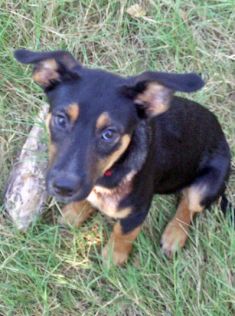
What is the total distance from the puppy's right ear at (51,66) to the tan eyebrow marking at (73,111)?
218 millimetres

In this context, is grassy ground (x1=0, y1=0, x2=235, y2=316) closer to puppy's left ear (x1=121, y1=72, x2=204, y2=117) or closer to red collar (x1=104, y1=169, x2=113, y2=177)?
red collar (x1=104, y1=169, x2=113, y2=177)

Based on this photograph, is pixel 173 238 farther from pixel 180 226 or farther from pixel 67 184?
pixel 67 184

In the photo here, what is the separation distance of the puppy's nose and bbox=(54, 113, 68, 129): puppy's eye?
0.28m

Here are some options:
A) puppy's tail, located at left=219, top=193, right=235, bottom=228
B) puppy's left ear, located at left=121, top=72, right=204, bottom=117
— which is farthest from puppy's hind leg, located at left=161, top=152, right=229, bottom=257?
puppy's left ear, located at left=121, top=72, right=204, bottom=117

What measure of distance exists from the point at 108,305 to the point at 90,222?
0.60 m

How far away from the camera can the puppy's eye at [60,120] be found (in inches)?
121

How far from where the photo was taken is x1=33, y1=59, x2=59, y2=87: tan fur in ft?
10.6

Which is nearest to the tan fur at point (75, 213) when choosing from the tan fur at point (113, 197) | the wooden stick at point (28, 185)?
the wooden stick at point (28, 185)

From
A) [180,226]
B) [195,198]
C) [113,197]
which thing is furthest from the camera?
[180,226]

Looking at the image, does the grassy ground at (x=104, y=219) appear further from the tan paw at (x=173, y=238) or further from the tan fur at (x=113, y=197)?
the tan fur at (x=113, y=197)

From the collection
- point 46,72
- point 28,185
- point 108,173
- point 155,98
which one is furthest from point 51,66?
point 28,185

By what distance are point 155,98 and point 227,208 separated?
1.38m

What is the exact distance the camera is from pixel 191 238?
424 centimetres

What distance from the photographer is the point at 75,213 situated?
13.8 feet
